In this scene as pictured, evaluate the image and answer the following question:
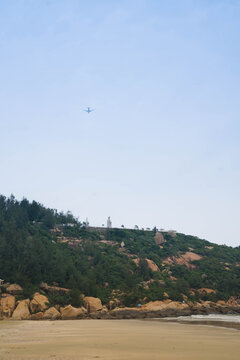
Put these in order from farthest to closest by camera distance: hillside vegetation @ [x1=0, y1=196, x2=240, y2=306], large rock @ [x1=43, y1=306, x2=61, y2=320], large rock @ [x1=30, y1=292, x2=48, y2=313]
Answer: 1. hillside vegetation @ [x1=0, y1=196, x2=240, y2=306]
2. large rock @ [x1=30, y1=292, x2=48, y2=313]
3. large rock @ [x1=43, y1=306, x2=61, y2=320]

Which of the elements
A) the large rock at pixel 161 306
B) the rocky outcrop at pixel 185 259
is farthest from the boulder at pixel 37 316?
the rocky outcrop at pixel 185 259

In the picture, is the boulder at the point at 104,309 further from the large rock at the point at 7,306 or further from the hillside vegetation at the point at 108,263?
the large rock at the point at 7,306

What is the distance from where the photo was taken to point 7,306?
141 feet

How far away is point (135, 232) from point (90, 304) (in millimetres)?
79138

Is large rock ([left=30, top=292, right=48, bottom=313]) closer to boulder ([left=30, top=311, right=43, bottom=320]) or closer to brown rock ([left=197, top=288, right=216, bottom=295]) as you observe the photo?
boulder ([left=30, top=311, right=43, bottom=320])

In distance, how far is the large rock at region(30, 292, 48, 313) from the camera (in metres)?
44.2

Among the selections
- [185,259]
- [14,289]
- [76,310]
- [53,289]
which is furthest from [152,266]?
[76,310]

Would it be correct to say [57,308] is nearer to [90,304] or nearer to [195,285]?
[90,304]

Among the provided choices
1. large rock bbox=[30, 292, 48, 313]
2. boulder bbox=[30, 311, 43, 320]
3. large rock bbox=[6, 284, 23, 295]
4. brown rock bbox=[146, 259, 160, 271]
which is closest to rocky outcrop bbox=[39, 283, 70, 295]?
large rock bbox=[6, 284, 23, 295]

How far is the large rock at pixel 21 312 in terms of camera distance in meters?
41.2

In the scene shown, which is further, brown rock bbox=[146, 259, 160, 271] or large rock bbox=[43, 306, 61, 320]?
brown rock bbox=[146, 259, 160, 271]

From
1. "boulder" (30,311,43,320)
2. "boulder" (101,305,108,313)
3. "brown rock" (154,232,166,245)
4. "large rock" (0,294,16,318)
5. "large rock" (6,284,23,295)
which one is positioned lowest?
"boulder" (101,305,108,313)

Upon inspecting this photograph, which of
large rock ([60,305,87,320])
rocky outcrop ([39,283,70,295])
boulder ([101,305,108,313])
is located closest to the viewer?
large rock ([60,305,87,320])

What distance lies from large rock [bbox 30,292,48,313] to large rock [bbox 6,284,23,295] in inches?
150
